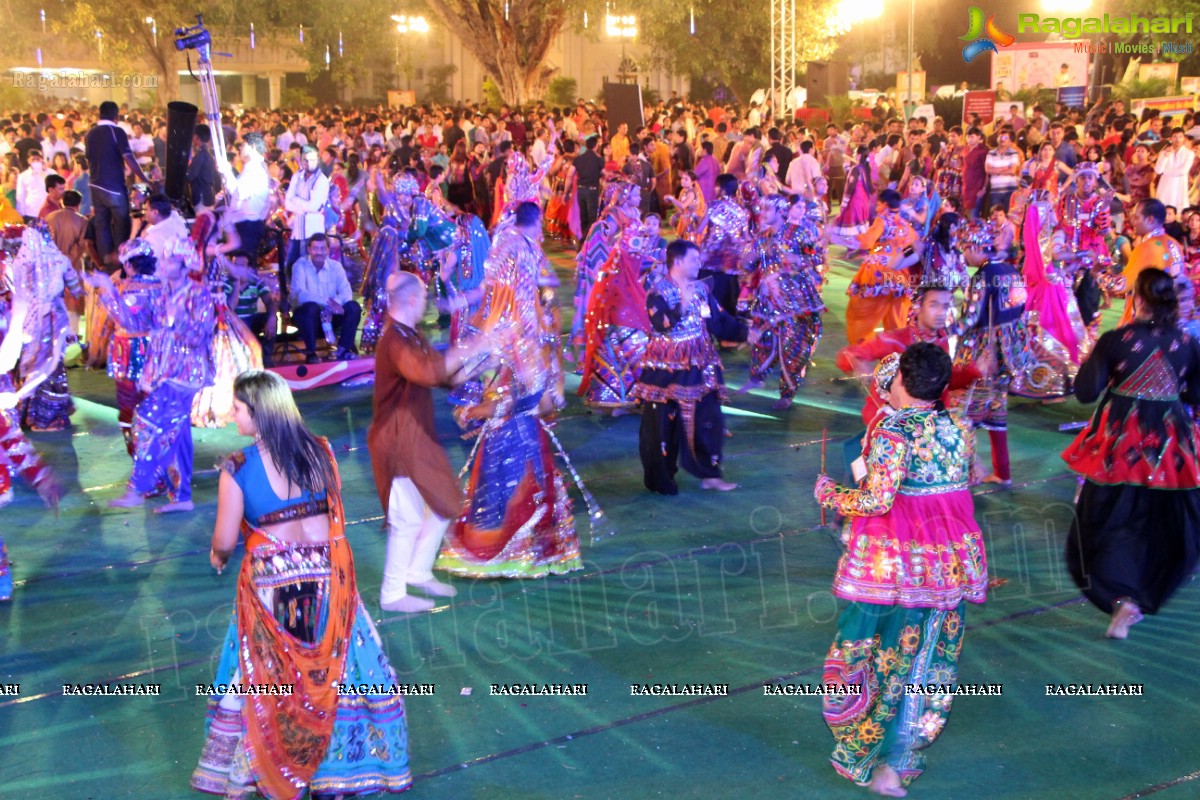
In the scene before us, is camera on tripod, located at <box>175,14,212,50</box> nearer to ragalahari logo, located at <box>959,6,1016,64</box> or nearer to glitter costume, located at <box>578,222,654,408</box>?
glitter costume, located at <box>578,222,654,408</box>

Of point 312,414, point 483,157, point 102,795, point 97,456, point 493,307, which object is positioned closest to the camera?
point 102,795

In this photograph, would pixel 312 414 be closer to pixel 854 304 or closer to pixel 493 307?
pixel 493 307

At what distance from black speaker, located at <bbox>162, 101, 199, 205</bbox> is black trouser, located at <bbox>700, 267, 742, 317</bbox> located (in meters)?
5.16

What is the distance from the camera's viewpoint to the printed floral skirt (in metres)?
3.88

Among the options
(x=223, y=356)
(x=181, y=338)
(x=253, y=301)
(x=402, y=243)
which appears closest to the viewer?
(x=181, y=338)

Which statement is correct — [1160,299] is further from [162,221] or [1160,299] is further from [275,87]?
[275,87]

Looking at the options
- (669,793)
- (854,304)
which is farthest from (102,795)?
(854,304)

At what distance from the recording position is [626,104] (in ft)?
67.6

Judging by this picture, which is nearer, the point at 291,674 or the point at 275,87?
the point at 291,674

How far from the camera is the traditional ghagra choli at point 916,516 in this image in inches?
149

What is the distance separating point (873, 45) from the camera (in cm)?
4606

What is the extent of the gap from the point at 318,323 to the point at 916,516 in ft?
24.9

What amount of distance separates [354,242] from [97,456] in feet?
19.1

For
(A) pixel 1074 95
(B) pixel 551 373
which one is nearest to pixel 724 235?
(B) pixel 551 373
